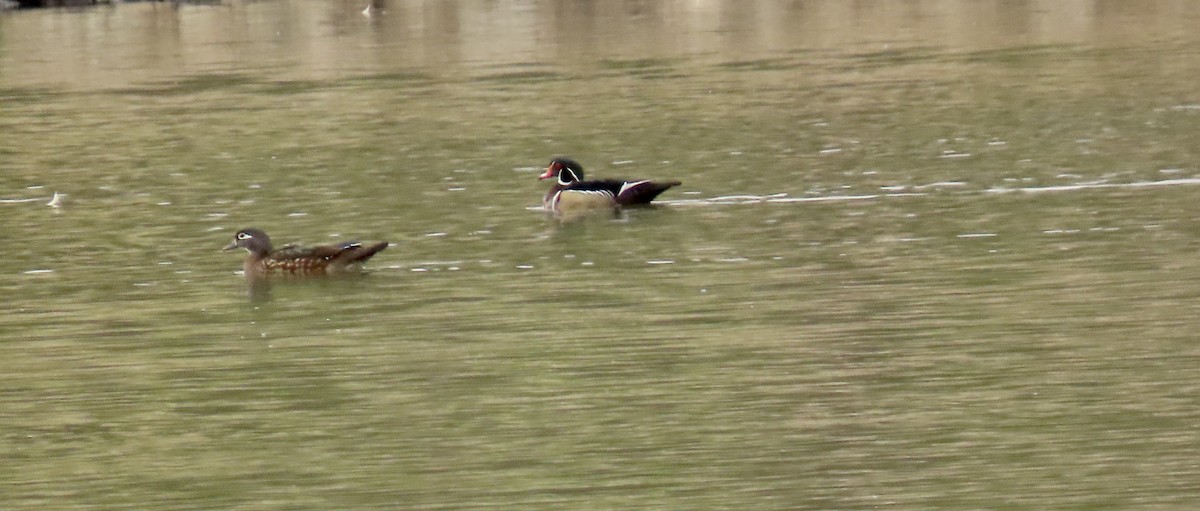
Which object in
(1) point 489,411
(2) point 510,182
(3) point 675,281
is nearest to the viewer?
(1) point 489,411

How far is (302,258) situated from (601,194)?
12.4 feet

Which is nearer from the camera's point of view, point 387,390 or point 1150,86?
point 387,390

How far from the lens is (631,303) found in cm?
1415

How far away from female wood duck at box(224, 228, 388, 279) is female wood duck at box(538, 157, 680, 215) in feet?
9.94

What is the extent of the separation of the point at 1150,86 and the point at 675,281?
13.9 m

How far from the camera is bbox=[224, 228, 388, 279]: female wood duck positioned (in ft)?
52.0

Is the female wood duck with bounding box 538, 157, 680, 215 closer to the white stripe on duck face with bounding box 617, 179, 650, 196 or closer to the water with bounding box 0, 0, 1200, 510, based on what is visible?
the white stripe on duck face with bounding box 617, 179, 650, 196

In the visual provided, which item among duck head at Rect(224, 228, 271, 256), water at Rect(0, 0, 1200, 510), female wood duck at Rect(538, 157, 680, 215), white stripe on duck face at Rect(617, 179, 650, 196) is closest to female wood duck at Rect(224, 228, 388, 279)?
duck head at Rect(224, 228, 271, 256)

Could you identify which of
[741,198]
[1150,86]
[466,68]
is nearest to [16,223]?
[741,198]

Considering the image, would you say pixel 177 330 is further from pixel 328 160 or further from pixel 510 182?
pixel 328 160

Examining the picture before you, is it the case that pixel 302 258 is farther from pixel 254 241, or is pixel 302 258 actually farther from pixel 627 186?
pixel 627 186

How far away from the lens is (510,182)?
838 inches

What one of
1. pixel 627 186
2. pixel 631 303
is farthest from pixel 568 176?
pixel 631 303

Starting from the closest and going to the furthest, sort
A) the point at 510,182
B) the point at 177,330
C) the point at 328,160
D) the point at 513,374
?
the point at 513,374 → the point at 177,330 → the point at 510,182 → the point at 328,160
